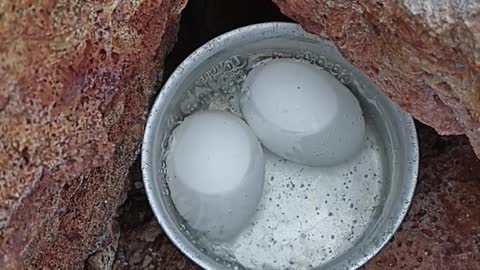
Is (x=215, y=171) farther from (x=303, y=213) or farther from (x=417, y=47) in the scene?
(x=417, y=47)

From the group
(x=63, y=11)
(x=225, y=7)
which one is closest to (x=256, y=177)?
(x=225, y=7)

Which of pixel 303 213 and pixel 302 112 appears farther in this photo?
pixel 303 213

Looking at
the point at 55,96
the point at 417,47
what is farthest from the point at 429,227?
the point at 55,96

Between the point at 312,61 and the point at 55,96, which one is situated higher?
the point at 55,96

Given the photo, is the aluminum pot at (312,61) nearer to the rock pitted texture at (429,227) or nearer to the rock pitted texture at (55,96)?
the rock pitted texture at (429,227)

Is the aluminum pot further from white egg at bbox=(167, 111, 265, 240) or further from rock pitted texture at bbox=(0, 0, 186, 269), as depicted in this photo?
rock pitted texture at bbox=(0, 0, 186, 269)
